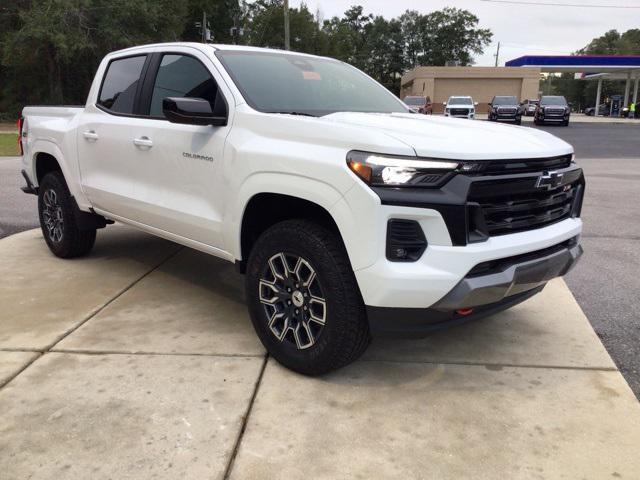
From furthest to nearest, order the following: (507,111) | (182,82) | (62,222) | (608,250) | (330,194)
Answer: (507,111) → (608,250) → (62,222) → (182,82) → (330,194)

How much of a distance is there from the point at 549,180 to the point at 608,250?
3351 mm

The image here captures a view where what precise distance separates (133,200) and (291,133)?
1771mm

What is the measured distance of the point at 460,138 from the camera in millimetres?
3064

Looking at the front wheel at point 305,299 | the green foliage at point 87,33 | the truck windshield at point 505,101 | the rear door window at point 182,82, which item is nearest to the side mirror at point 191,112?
the rear door window at point 182,82

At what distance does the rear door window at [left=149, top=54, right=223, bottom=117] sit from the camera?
3.97 metres

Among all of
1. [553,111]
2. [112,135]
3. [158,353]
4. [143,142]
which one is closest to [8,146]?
[112,135]

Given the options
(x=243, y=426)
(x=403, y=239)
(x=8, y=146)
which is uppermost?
(x=403, y=239)

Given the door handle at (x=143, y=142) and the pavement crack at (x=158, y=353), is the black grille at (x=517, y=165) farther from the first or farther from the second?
the door handle at (x=143, y=142)

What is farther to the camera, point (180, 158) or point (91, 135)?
point (91, 135)

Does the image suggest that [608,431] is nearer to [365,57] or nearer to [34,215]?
[34,215]

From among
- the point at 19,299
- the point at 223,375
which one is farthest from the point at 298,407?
the point at 19,299

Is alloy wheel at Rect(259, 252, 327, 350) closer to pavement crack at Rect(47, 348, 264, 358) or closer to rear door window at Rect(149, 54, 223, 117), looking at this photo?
pavement crack at Rect(47, 348, 264, 358)

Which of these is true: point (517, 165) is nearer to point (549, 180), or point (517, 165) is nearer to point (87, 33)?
point (549, 180)

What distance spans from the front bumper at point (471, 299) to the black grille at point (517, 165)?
45 centimetres
